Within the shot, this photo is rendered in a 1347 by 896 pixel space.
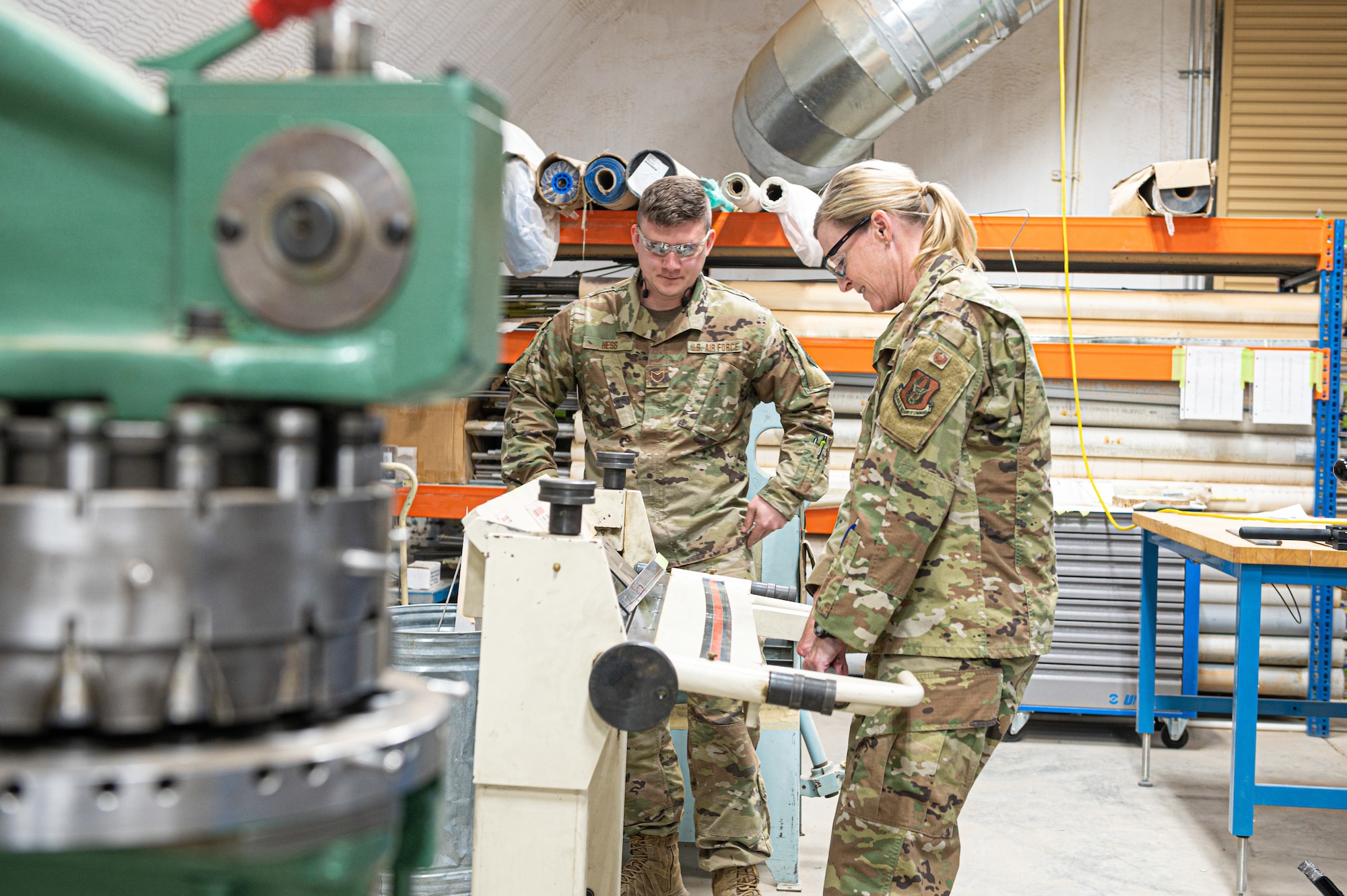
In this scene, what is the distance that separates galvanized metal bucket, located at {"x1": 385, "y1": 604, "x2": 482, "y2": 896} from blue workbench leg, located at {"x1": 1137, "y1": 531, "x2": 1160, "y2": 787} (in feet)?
8.73

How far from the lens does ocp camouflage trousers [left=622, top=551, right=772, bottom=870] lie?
2.75 m

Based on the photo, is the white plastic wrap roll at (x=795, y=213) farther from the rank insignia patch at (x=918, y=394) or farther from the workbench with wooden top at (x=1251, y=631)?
the rank insignia patch at (x=918, y=394)

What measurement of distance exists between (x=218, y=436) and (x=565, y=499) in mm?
789

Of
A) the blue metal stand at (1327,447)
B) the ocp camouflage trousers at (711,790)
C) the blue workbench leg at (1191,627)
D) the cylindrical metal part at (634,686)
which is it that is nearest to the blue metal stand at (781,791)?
the ocp camouflage trousers at (711,790)

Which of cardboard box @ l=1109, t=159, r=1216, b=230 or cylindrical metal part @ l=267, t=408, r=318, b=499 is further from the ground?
cardboard box @ l=1109, t=159, r=1216, b=230

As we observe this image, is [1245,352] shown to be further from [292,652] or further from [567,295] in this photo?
[292,652]

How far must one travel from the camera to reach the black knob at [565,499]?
1428mm

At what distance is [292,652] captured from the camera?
0.67m

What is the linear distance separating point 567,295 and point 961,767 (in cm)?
321

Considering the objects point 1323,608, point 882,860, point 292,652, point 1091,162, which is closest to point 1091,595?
point 1323,608

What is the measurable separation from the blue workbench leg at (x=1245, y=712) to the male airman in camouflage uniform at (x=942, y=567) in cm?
148

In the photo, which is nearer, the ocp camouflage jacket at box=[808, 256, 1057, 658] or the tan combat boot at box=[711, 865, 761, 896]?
the ocp camouflage jacket at box=[808, 256, 1057, 658]

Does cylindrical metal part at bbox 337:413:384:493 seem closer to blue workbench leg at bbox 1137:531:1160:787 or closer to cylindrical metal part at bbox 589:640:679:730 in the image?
cylindrical metal part at bbox 589:640:679:730

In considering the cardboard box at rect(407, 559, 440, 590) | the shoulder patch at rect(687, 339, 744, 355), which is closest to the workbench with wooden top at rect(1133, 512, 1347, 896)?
the shoulder patch at rect(687, 339, 744, 355)
